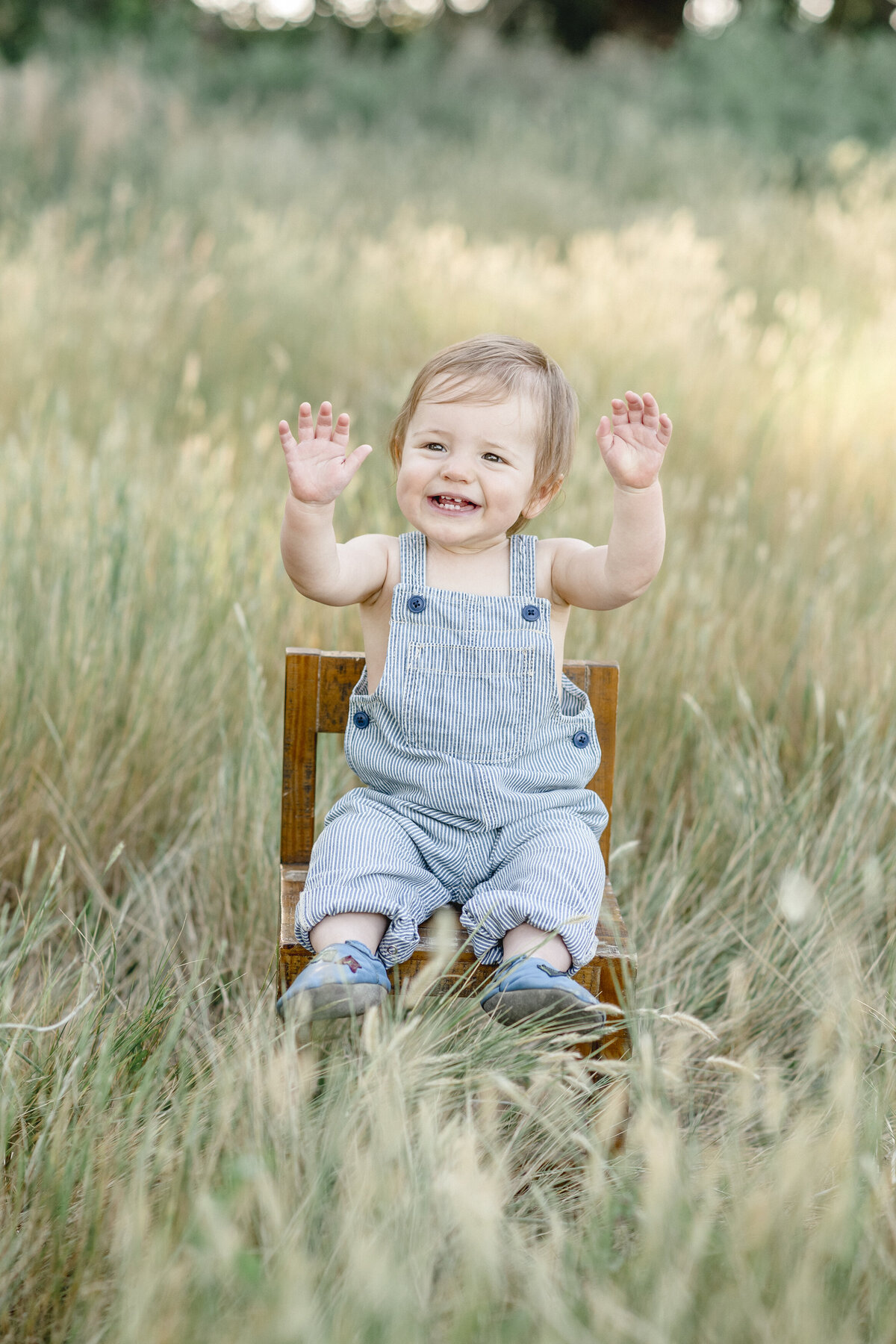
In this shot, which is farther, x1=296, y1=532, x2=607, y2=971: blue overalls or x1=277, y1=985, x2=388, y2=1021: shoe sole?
x1=296, y1=532, x2=607, y2=971: blue overalls

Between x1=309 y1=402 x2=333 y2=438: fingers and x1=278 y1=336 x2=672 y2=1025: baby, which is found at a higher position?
x1=309 y1=402 x2=333 y2=438: fingers

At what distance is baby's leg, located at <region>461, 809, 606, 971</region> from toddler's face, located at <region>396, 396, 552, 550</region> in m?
0.43

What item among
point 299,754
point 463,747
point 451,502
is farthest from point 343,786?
point 451,502

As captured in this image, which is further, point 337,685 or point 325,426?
point 337,685

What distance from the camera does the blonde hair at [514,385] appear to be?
1671 millimetres

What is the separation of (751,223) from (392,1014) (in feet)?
21.8

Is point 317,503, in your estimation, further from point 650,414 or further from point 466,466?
point 650,414

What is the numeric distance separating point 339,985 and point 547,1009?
25 cm

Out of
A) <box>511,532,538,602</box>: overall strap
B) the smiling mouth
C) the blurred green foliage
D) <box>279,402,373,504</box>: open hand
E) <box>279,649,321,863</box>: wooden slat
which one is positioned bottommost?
<box>279,649,321,863</box>: wooden slat

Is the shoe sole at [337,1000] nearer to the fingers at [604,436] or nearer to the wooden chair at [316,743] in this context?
the wooden chair at [316,743]

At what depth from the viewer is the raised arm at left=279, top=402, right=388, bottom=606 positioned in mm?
1576

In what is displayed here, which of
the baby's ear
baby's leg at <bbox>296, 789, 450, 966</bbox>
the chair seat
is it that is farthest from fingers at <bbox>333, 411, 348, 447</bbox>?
the chair seat

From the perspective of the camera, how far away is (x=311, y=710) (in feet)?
5.96

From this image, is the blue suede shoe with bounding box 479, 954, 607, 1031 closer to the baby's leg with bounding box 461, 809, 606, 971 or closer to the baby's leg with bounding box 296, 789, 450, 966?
the baby's leg with bounding box 461, 809, 606, 971
